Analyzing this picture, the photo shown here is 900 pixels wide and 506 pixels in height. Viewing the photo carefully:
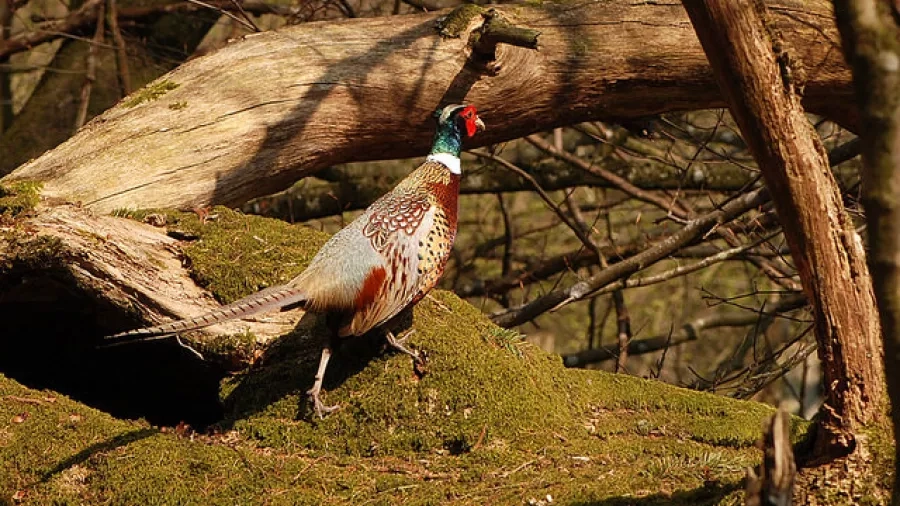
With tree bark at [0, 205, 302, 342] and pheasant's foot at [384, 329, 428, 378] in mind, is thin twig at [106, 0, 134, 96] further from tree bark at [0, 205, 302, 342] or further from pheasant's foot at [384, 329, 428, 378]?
pheasant's foot at [384, 329, 428, 378]

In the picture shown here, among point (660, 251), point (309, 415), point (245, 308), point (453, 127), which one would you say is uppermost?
point (453, 127)

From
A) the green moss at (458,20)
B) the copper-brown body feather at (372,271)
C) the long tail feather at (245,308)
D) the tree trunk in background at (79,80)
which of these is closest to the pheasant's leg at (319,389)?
the copper-brown body feather at (372,271)

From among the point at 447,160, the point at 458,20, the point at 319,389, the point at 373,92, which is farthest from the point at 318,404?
the point at 458,20

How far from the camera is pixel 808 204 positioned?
124 inches

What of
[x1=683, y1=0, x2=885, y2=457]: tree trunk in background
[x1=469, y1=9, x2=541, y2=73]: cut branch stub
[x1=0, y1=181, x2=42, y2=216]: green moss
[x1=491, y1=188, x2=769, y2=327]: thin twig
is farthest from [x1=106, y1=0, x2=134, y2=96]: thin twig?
[x1=683, y1=0, x2=885, y2=457]: tree trunk in background

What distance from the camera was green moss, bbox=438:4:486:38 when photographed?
5949 mm

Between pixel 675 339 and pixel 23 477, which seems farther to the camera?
pixel 675 339

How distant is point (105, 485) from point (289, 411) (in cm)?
81

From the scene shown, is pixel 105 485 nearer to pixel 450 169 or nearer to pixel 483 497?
pixel 483 497

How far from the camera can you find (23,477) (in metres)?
4.09

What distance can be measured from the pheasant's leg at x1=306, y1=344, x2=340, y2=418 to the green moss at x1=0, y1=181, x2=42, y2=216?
1.55m

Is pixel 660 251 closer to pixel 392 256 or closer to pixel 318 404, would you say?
pixel 392 256

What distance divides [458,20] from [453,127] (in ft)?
3.11

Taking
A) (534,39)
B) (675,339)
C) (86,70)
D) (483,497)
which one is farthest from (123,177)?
(675,339)
